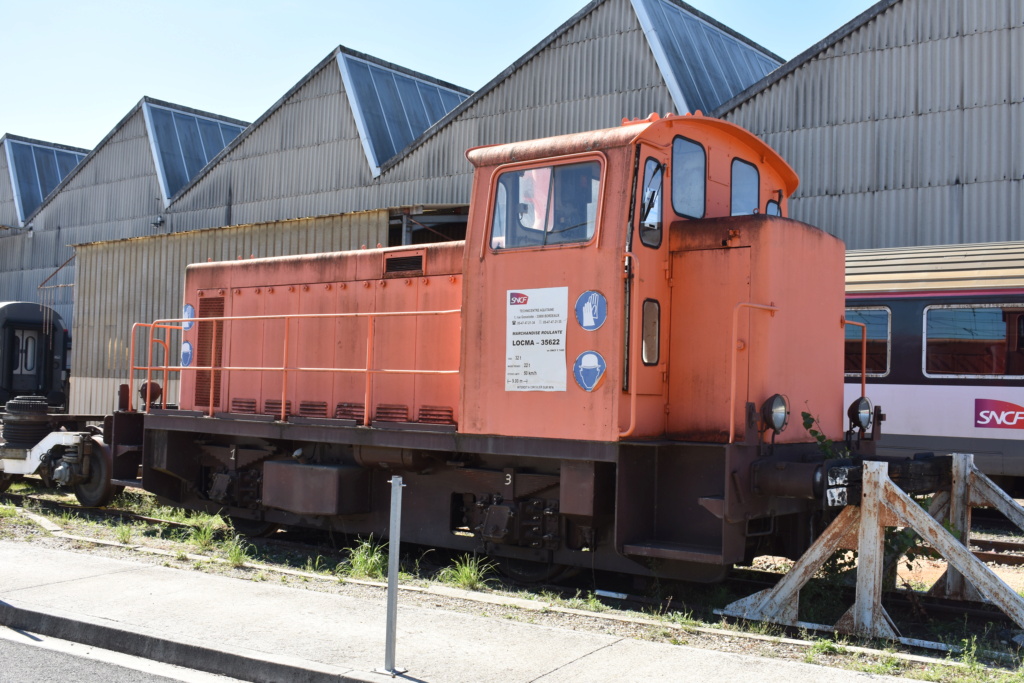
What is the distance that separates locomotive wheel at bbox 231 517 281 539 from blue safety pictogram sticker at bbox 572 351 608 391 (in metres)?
4.65

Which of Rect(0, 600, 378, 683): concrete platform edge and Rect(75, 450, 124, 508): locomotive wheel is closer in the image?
Rect(0, 600, 378, 683): concrete platform edge

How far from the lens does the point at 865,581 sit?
625 centimetres

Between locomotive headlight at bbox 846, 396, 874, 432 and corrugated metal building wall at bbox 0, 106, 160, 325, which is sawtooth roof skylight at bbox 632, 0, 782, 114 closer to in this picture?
locomotive headlight at bbox 846, 396, 874, 432

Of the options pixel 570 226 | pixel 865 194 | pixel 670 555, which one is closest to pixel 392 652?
pixel 670 555

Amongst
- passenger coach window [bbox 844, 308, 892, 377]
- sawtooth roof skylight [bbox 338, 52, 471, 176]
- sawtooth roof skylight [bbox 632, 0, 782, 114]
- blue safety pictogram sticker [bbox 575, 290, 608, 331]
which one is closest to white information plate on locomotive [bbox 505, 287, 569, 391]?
blue safety pictogram sticker [bbox 575, 290, 608, 331]

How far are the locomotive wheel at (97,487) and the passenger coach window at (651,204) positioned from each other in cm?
816

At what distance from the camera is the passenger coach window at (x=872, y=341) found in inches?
486

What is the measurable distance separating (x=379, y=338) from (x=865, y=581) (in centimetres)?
487

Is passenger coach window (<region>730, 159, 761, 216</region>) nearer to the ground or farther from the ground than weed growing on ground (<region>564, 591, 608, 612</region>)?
farther from the ground

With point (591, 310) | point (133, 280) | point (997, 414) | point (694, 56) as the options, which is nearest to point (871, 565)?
point (591, 310)

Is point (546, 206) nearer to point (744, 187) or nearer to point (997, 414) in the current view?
point (744, 187)

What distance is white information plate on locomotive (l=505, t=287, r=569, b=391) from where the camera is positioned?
704cm

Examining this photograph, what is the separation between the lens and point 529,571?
7.90m

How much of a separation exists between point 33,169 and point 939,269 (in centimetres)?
3458
